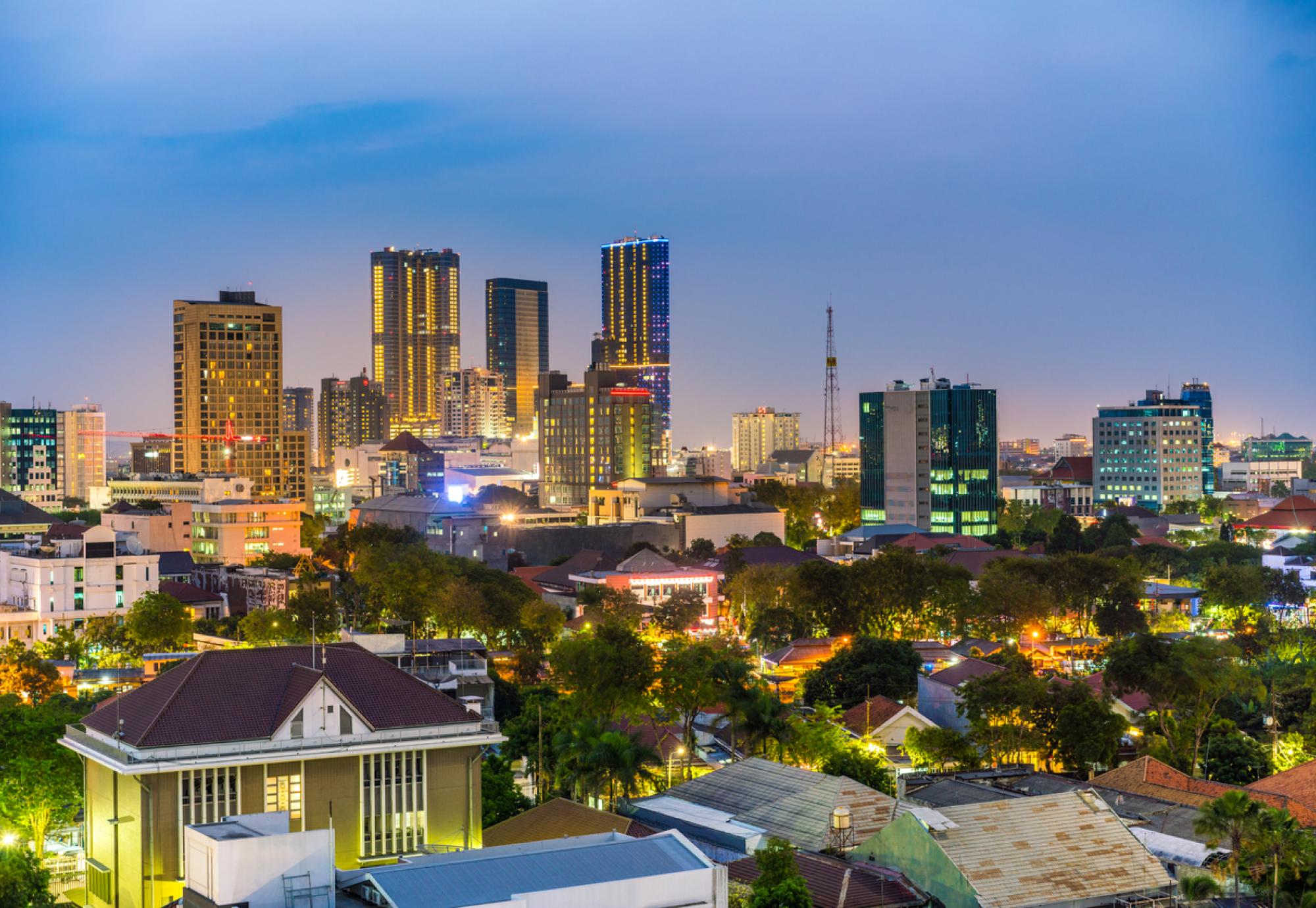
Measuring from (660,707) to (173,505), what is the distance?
67.0m

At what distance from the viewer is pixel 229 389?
179750 millimetres

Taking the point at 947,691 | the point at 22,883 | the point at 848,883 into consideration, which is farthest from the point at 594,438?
the point at 22,883

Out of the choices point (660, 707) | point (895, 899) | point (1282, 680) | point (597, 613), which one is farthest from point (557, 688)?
point (895, 899)

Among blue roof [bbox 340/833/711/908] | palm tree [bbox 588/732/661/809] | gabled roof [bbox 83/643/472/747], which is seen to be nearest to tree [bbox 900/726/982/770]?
palm tree [bbox 588/732/661/809]

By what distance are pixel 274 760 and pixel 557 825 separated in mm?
5629

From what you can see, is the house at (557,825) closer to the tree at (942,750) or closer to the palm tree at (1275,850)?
the palm tree at (1275,850)

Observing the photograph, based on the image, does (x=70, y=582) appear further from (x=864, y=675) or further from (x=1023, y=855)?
(x=1023, y=855)

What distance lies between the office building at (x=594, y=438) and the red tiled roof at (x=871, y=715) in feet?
349

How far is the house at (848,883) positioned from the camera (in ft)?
84.5

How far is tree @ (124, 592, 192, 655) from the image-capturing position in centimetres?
6375

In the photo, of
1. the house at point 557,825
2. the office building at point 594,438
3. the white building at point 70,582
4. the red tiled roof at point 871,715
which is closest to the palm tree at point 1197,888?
the house at point 557,825

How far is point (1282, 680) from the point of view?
168 ft

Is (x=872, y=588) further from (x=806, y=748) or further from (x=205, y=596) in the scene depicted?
(x=205, y=596)

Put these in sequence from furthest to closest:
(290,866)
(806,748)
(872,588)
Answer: (872,588)
(806,748)
(290,866)
